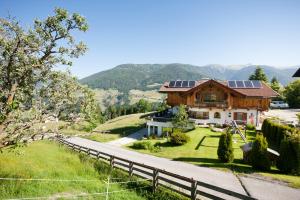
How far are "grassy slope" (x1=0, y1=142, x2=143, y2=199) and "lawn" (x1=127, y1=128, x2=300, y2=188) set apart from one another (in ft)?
36.3

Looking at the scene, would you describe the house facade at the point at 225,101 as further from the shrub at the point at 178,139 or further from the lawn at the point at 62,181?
the lawn at the point at 62,181

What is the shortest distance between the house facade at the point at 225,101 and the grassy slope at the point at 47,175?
2816 cm

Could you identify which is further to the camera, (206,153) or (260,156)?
(206,153)

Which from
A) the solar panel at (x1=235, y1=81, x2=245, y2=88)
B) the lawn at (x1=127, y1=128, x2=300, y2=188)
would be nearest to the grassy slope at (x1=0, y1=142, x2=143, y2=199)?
the lawn at (x1=127, y1=128, x2=300, y2=188)

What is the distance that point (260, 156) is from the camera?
80.3 feet

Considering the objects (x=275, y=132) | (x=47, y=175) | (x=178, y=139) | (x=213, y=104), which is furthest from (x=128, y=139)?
(x=47, y=175)

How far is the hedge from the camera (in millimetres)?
32066

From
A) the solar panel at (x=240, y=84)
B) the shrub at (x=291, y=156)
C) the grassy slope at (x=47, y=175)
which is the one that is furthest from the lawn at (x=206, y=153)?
the solar panel at (x=240, y=84)

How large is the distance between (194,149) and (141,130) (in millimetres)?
24014

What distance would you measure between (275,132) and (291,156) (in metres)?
12.9

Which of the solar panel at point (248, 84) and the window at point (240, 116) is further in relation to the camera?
the solar panel at point (248, 84)

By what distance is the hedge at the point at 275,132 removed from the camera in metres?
32.1

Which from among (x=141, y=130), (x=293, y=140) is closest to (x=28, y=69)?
→ (x=293, y=140)

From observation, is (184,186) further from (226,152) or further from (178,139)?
(178,139)
